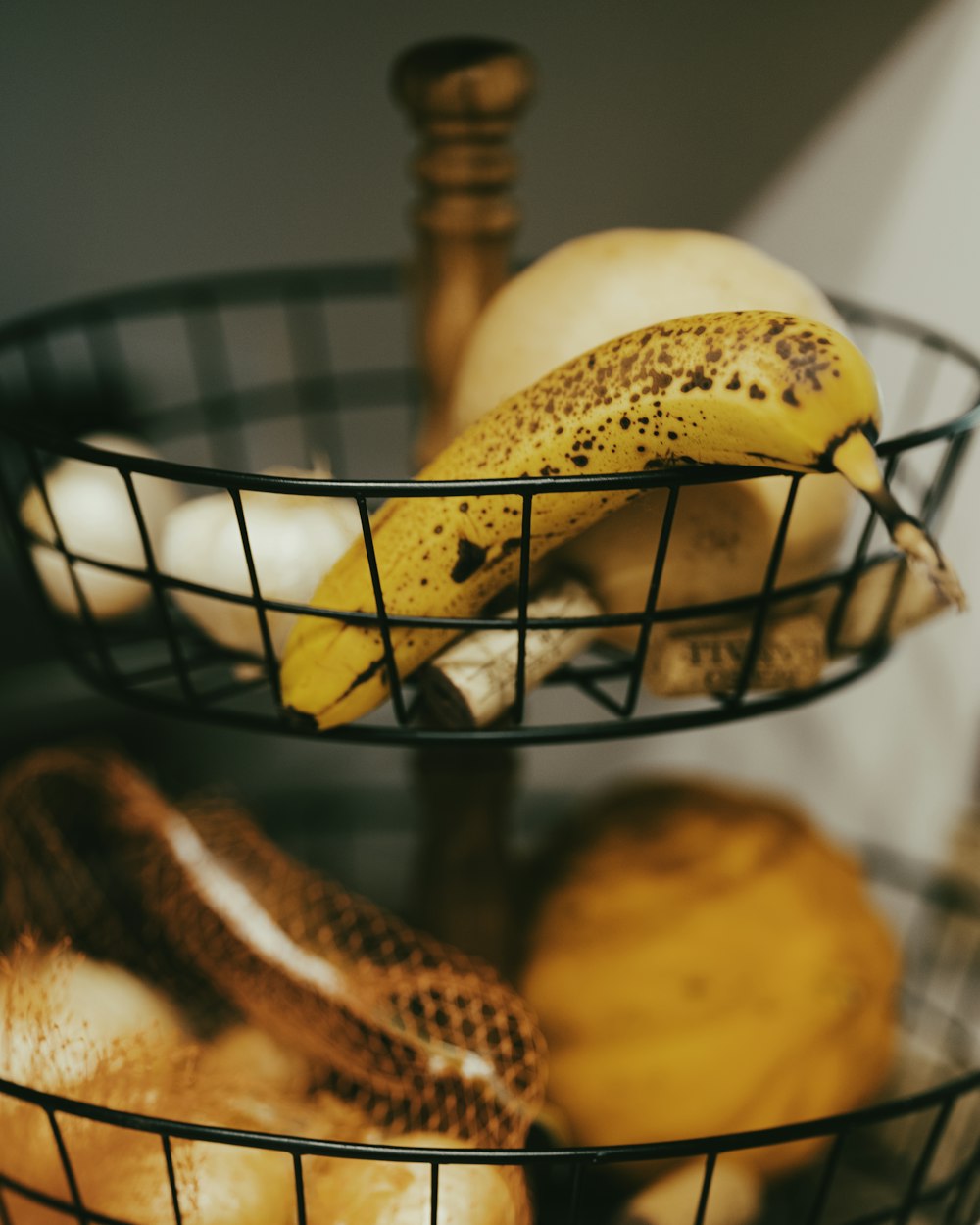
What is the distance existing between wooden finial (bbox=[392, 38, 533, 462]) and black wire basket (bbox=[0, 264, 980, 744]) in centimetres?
7

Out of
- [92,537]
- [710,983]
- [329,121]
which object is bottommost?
[710,983]

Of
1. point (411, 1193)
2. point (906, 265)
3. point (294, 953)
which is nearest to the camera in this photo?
point (411, 1193)

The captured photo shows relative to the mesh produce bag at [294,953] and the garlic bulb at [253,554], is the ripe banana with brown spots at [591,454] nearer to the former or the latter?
the garlic bulb at [253,554]

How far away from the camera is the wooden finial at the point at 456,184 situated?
420mm

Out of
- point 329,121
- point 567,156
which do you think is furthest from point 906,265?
point 329,121

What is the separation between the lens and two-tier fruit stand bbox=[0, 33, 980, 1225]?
34 centimetres

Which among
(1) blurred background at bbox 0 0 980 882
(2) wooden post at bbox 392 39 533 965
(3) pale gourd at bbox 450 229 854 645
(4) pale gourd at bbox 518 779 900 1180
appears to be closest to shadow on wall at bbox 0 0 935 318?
(1) blurred background at bbox 0 0 980 882

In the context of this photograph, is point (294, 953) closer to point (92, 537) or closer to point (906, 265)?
point (92, 537)

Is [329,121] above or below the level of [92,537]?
above

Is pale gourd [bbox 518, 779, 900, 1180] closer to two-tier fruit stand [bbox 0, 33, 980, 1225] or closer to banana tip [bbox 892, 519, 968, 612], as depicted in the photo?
two-tier fruit stand [bbox 0, 33, 980, 1225]

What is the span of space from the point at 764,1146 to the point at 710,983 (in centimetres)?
13

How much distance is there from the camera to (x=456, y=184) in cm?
45

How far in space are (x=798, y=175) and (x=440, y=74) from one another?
0.97 feet

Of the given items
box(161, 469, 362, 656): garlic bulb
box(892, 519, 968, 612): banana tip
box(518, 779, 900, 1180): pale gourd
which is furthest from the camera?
box(518, 779, 900, 1180): pale gourd
